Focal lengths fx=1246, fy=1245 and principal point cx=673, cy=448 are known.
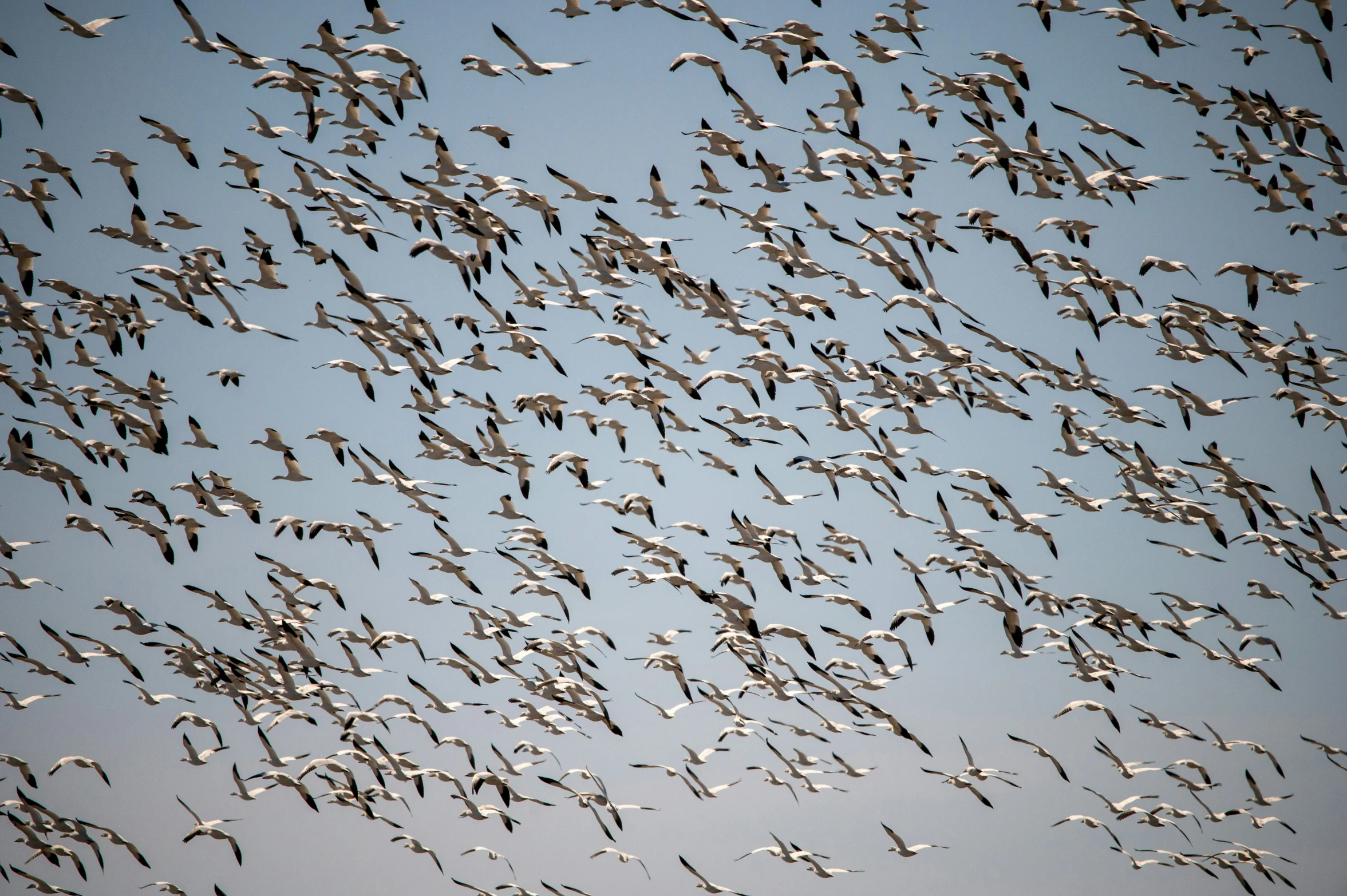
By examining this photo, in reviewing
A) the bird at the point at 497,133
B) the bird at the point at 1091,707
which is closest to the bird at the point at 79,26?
the bird at the point at 497,133

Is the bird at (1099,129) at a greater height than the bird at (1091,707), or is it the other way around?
the bird at (1099,129)

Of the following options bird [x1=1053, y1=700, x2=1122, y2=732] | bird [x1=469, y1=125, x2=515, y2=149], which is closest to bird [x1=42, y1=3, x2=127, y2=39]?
bird [x1=469, y1=125, x2=515, y2=149]

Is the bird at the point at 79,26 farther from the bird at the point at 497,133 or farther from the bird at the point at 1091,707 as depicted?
the bird at the point at 1091,707

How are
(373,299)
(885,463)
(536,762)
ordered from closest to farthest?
(373,299) < (885,463) < (536,762)

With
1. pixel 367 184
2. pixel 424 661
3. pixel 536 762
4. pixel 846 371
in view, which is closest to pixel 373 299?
pixel 367 184

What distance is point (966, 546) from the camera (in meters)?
36.5

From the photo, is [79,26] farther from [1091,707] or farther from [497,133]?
[1091,707]

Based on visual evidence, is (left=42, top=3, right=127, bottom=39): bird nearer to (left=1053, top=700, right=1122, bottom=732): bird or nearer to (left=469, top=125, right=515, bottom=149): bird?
(left=469, top=125, right=515, bottom=149): bird

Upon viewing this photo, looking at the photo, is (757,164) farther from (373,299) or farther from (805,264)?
(373,299)

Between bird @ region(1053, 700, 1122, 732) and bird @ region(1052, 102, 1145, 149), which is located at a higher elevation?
bird @ region(1052, 102, 1145, 149)

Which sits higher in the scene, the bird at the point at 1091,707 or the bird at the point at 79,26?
the bird at the point at 79,26

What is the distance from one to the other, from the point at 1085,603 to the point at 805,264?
505 inches

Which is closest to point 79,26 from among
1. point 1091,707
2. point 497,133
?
point 497,133

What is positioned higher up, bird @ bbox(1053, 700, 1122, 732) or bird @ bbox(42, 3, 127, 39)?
bird @ bbox(42, 3, 127, 39)
